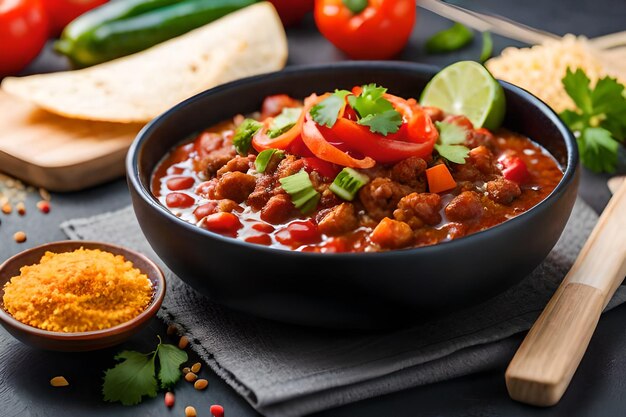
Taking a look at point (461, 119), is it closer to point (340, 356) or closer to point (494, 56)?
point (340, 356)

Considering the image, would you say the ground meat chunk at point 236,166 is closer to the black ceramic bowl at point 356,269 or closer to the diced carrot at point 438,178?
the black ceramic bowl at point 356,269

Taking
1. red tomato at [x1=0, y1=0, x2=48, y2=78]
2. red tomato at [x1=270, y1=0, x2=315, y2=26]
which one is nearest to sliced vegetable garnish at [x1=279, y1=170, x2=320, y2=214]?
red tomato at [x1=0, y1=0, x2=48, y2=78]

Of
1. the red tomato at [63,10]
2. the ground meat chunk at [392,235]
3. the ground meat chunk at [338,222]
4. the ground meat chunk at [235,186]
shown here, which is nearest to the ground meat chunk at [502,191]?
the ground meat chunk at [392,235]

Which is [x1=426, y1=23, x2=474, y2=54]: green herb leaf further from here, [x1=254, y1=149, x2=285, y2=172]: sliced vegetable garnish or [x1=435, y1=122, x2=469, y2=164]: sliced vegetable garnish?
[x1=254, y1=149, x2=285, y2=172]: sliced vegetable garnish

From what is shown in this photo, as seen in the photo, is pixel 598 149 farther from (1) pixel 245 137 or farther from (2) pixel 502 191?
(1) pixel 245 137

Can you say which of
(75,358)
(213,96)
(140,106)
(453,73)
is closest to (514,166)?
(453,73)

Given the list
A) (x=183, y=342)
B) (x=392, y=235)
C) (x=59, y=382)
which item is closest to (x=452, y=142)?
(x=392, y=235)
